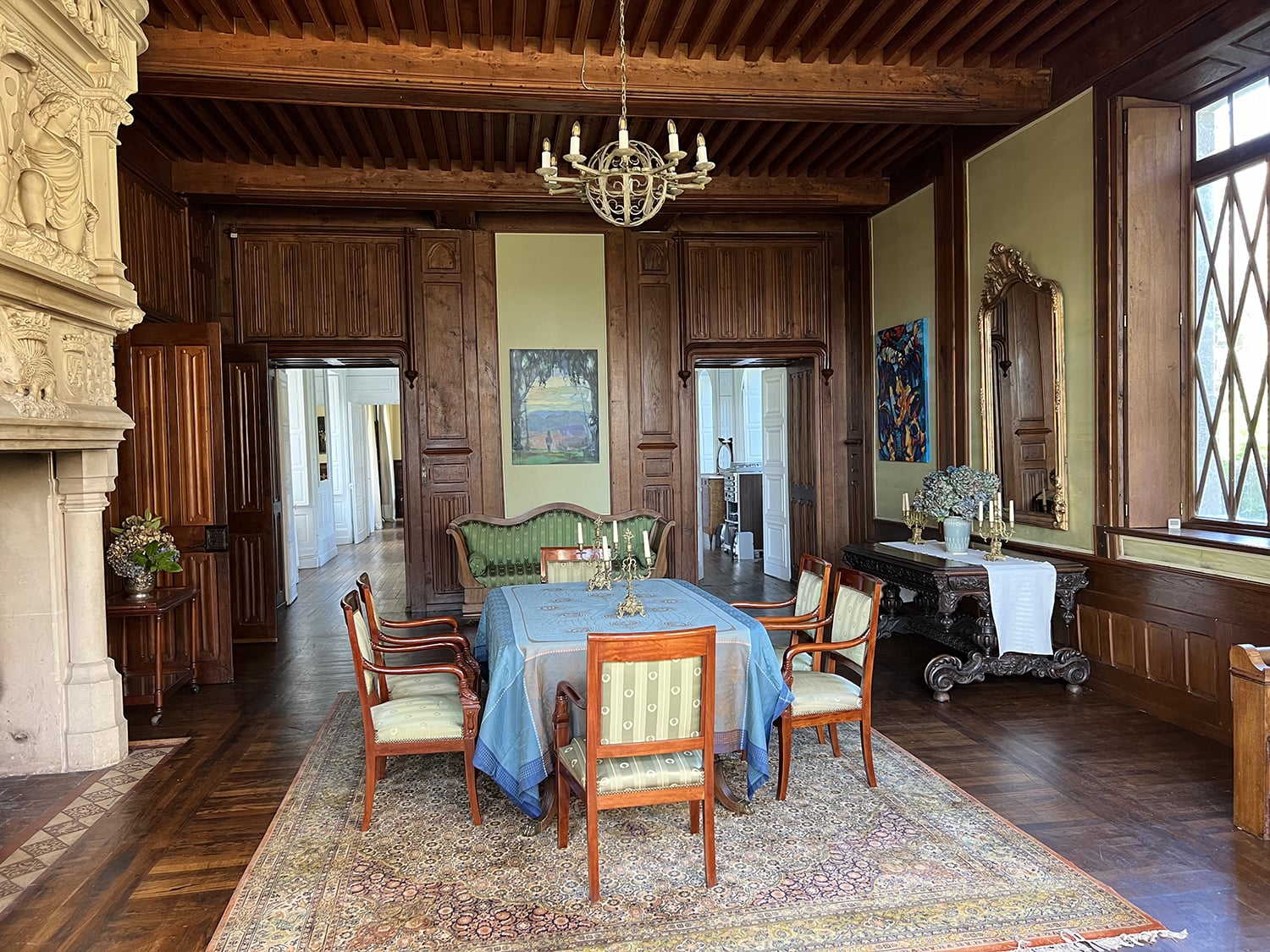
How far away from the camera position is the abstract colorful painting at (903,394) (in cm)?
720

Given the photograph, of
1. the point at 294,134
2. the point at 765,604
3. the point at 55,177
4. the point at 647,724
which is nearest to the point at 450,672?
the point at 647,724

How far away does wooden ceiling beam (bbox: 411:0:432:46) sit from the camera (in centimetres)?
467

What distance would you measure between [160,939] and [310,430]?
10.4 m

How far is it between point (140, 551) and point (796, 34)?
5.12 meters

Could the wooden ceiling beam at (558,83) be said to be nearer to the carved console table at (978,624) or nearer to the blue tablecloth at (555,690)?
the carved console table at (978,624)

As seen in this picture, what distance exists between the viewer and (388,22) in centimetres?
476

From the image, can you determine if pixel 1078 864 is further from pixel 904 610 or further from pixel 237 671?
pixel 237 671

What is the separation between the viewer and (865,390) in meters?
8.28

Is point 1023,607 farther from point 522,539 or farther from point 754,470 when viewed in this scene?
point 754,470

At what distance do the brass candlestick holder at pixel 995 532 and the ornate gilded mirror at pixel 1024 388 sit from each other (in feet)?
1.06

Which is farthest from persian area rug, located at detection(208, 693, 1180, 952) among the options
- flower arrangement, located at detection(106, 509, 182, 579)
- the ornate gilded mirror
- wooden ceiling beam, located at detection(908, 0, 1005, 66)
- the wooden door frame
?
the wooden door frame

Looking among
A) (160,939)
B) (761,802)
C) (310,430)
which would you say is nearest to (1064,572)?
(761,802)

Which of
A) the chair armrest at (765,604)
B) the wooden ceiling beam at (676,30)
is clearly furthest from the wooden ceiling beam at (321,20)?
the chair armrest at (765,604)

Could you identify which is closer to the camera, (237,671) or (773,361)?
(237,671)
